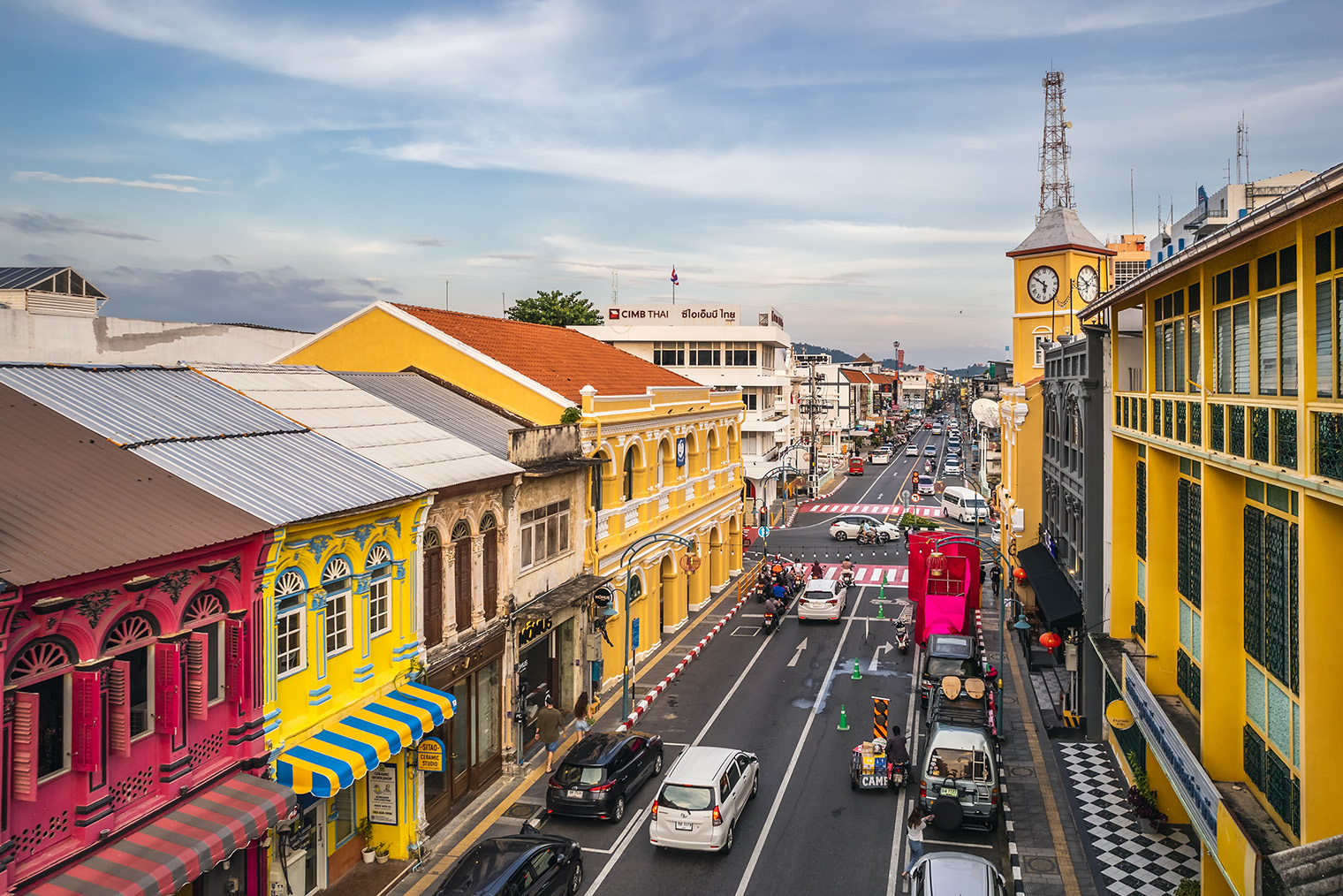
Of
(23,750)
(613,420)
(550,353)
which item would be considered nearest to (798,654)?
(613,420)

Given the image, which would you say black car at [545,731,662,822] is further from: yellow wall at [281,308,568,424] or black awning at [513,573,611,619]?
yellow wall at [281,308,568,424]

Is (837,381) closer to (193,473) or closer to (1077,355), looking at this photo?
(1077,355)

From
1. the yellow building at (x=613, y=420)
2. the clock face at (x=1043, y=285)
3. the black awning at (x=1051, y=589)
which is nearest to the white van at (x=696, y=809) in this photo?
the yellow building at (x=613, y=420)

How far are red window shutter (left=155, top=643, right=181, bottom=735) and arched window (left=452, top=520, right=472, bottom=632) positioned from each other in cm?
775

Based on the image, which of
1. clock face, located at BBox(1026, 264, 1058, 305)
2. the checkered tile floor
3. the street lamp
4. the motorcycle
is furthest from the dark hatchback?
clock face, located at BBox(1026, 264, 1058, 305)

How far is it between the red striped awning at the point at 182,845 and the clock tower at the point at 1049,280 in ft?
126

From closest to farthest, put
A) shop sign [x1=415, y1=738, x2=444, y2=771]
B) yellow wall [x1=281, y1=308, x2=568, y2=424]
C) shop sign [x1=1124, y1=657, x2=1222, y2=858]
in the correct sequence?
shop sign [x1=1124, y1=657, x2=1222, y2=858], shop sign [x1=415, y1=738, x2=444, y2=771], yellow wall [x1=281, y1=308, x2=568, y2=424]

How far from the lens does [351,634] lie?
16.8 metres

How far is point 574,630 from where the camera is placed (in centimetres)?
2694

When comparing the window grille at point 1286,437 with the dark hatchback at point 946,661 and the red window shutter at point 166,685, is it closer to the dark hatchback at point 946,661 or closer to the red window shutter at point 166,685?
the dark hatchback at point 946,661

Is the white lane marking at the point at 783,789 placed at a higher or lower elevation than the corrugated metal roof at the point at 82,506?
lower

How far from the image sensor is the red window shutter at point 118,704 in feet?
38.4

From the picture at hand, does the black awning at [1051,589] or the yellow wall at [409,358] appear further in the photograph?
the yellow wall at [409,358]

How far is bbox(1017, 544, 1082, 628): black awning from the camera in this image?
85.4ft
